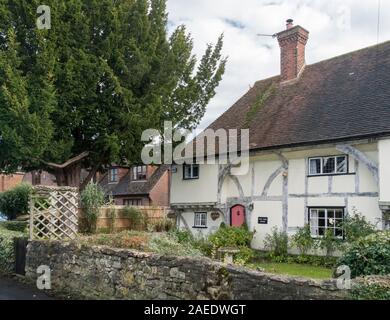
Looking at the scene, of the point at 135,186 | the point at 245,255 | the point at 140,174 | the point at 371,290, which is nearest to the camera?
Answer: the point at 371,290

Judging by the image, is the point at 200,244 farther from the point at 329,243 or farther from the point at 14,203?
the point at 14,203

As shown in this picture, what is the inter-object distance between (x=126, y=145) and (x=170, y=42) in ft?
19.1

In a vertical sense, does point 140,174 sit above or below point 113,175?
below

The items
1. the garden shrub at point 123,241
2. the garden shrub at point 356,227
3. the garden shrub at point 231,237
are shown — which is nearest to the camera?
the garden shrub at point 123,241

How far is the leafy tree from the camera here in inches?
612

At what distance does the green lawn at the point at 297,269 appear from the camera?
1295cm

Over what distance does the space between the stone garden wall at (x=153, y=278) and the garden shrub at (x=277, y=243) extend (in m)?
9.41

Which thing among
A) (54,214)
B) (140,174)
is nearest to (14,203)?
(54,214)

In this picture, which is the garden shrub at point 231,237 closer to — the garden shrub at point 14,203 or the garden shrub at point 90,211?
the garden shrub at point 90,211

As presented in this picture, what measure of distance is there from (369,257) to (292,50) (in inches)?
651

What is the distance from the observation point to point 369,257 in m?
6.42

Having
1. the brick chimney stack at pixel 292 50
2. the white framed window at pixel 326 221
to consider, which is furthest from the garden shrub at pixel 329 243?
the brick chimney stack at pixel 292 50
